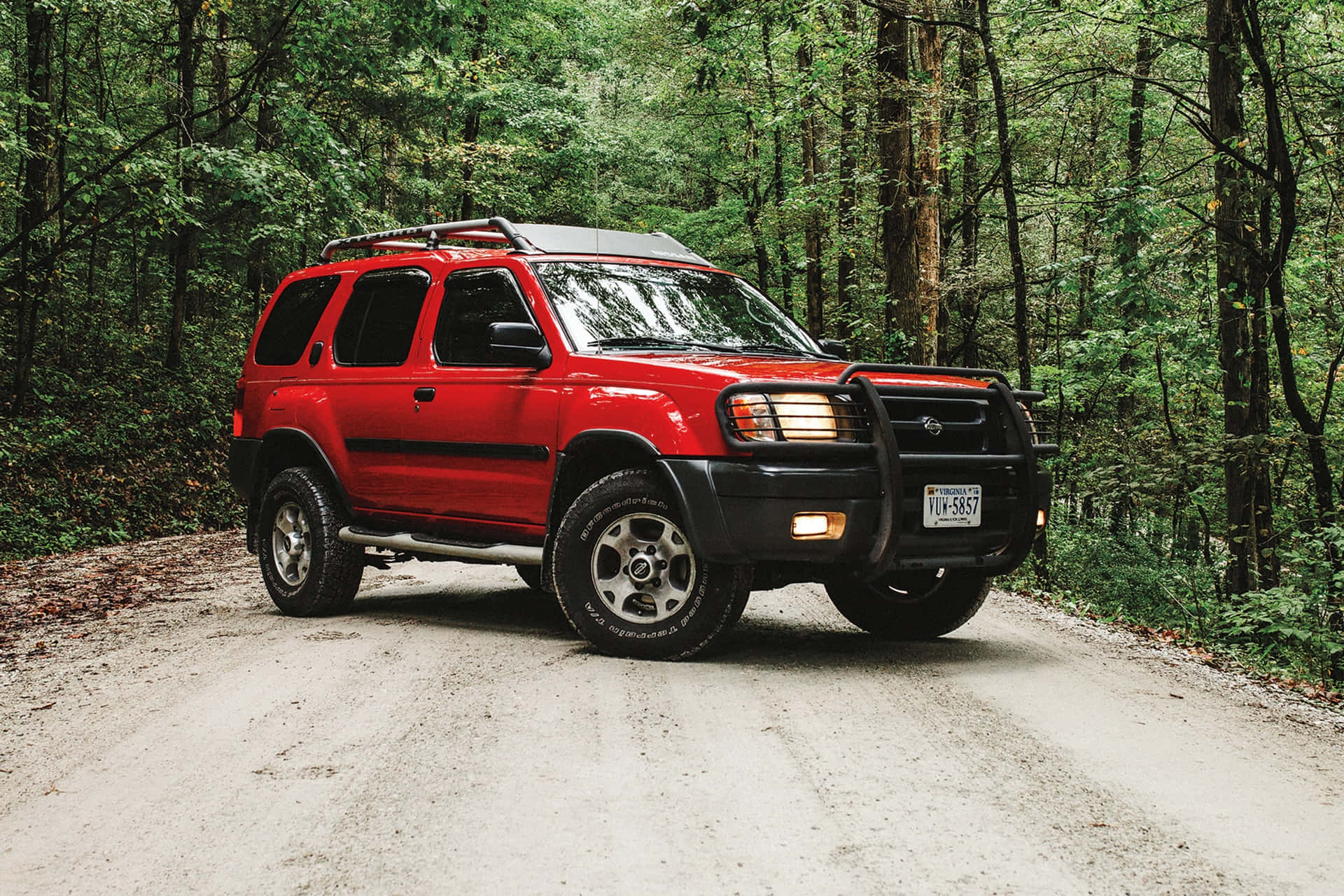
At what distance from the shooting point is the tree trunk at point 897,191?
1277cm

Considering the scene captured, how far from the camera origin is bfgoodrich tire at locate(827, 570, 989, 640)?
20.6 feet

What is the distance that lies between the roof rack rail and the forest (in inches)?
202

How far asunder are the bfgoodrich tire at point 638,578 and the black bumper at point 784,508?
0.66ft

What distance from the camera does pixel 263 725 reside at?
4484 mm

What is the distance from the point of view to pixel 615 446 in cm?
574

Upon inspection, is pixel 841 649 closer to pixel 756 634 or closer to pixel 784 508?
pixel 756 634

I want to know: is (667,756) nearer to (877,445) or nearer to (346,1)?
(877,445)

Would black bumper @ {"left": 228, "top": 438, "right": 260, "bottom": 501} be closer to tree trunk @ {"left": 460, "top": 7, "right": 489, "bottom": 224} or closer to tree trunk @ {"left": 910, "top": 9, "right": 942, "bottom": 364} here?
tree trunk @ {"left": 910, "top": 9, "right": 942, "bottom": 364}

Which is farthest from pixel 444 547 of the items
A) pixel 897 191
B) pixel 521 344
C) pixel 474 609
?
pixel 897 191

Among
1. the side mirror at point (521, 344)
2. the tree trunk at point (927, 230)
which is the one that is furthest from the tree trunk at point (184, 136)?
the side mirror at point (521, 344)

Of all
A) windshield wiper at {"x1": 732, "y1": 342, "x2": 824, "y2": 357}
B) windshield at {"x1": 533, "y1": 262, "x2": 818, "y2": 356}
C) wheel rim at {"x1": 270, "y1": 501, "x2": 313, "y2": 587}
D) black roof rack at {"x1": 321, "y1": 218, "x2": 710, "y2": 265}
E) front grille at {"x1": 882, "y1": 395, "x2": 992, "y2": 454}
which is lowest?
wheel rim at {"x1": 270, "y1": 501, "x2": 313, "y2": 587}

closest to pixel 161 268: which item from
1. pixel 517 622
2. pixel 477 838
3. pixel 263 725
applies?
pixel 517 622

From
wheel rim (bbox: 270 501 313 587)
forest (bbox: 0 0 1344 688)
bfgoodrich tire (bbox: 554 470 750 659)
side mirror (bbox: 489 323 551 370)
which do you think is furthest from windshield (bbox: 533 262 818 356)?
forest (bbox: 0 0 1344 688)

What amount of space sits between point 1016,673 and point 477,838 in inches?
129
